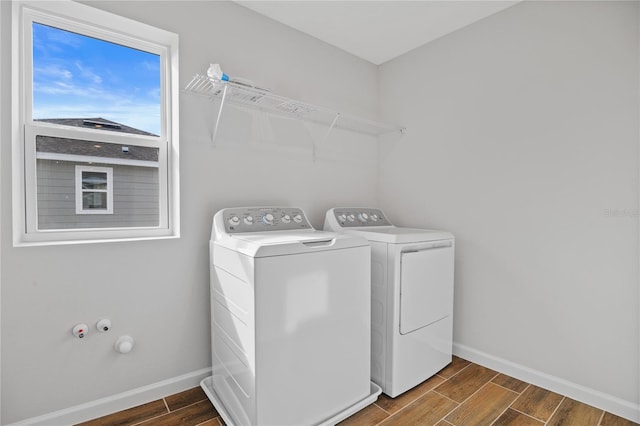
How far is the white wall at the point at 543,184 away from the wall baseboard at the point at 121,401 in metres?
1.80

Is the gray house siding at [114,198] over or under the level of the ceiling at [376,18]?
under

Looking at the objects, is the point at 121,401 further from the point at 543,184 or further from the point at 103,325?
the point at 543,184

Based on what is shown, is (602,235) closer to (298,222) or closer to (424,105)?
(424,105)

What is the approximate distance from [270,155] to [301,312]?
115cm

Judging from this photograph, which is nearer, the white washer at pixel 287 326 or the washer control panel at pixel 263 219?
the white washer at pixel 287 326

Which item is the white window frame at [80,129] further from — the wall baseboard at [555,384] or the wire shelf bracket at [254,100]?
the wall baseboard at [555,384]

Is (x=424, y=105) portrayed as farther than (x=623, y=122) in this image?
Yes

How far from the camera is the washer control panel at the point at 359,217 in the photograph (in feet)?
7.29

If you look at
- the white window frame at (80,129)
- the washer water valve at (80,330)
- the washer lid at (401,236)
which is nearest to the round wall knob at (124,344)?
the washer water valve at (80,330)

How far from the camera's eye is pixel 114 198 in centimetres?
167

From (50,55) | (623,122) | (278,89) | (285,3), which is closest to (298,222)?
(278,89)

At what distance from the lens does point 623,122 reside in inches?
61.1

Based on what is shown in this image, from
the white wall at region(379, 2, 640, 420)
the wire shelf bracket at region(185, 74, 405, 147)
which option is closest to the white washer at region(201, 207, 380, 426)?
the wire shelf bracket at region(185, 74, 405, 147)

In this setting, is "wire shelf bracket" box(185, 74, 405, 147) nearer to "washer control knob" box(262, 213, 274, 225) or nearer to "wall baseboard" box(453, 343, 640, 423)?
"washer control knob" box(262, 213, 274, 225)
